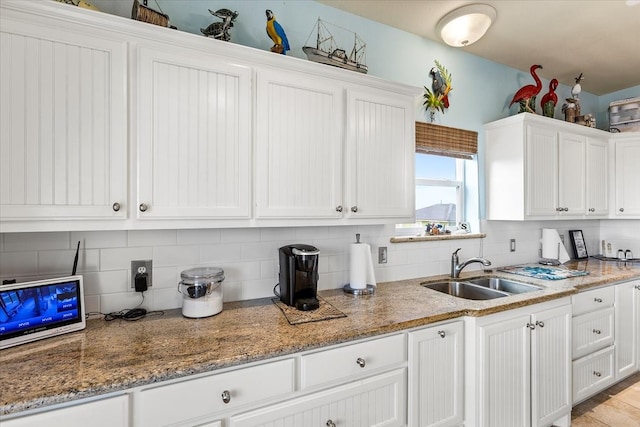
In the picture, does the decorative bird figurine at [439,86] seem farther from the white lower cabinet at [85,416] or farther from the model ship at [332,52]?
the white lower cabinet at [85,416]

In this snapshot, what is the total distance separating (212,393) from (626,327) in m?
3.21

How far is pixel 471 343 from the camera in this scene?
1628 mm

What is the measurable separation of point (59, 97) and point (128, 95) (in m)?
0.23

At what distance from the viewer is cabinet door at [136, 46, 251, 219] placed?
127 centimetres

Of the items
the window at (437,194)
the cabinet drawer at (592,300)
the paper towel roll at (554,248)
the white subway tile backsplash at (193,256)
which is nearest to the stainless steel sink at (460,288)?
the white subway tile backsplash at (193,256)

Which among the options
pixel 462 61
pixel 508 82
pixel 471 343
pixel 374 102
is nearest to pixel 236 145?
pixel 374 102

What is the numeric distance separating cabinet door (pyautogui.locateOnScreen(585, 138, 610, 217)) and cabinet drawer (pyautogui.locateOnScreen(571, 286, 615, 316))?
2.95 feet

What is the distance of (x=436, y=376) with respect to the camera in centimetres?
155

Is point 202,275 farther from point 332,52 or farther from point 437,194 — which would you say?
point 437,194

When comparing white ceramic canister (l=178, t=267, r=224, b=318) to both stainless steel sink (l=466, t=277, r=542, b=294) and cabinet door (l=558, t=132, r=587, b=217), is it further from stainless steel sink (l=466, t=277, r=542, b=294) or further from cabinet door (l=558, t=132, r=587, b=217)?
cabinet door (l=558, t=132, r=587, b=217)

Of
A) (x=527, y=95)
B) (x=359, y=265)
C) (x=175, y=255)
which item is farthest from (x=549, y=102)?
(x=175, y=255)

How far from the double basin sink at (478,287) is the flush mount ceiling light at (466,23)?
5.75 feet

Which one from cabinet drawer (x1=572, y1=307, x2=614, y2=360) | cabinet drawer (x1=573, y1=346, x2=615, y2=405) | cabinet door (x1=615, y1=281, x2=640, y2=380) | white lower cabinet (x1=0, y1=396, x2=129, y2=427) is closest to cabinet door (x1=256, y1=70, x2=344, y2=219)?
white lower cabinet (x1=0, y1=396, x2=129, y2=427)

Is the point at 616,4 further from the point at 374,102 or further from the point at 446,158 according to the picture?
the point at 374,102
